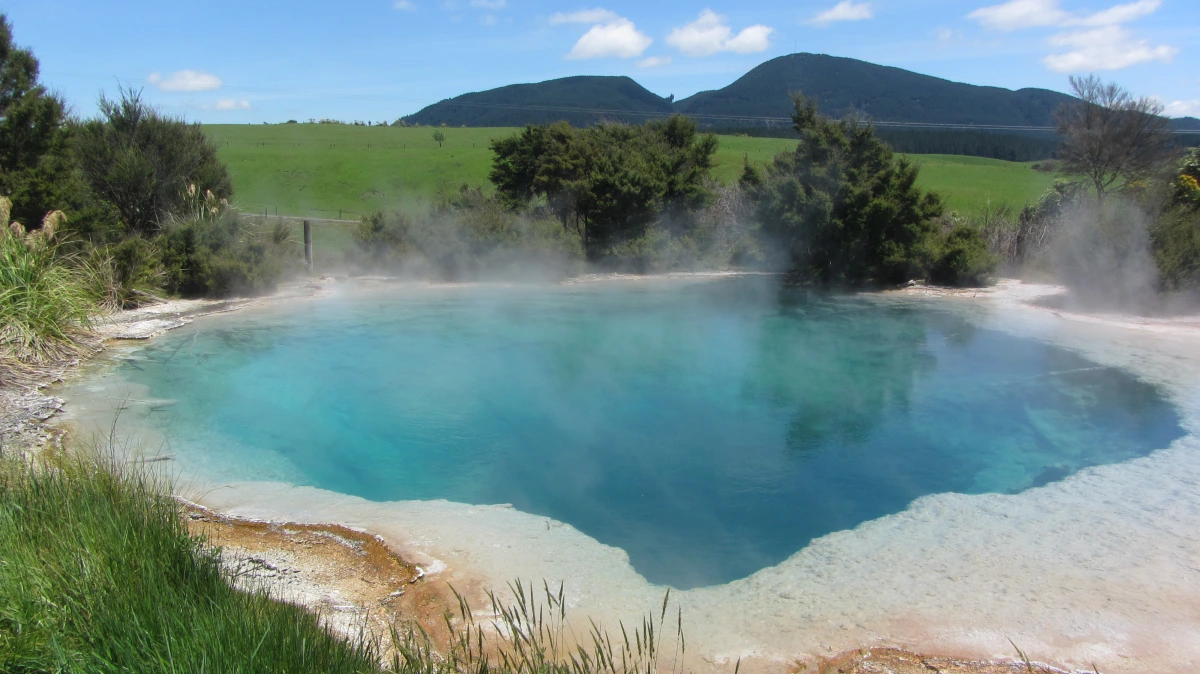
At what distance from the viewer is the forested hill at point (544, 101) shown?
141975mm

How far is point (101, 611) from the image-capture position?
3.03 m

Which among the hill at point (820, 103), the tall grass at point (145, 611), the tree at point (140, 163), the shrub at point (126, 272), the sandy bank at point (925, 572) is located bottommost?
the sandy bank at point (925, 572)

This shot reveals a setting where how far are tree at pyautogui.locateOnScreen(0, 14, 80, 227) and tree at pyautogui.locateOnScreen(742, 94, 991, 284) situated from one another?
13572 mm

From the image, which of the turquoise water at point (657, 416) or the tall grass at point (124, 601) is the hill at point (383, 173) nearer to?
the turquoise water at point (657, 416)

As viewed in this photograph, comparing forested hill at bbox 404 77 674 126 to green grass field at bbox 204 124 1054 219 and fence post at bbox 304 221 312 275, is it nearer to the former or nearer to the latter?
green grass field at bbox 204 124 1054 219

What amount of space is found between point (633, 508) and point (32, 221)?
42.1 feet

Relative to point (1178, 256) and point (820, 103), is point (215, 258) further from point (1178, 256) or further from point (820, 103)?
point (820, 103)

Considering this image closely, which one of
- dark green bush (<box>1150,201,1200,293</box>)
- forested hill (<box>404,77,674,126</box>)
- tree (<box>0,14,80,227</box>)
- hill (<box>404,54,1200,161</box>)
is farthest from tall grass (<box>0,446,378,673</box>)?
forested hill (<box>404,77,674,126</box>)

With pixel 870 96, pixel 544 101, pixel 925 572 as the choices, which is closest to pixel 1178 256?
pixel 925 572

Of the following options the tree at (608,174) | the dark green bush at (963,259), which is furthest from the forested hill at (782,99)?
the dark green bush at (963,259)

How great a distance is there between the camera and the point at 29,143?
13867mm

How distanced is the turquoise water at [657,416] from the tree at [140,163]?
5.08m

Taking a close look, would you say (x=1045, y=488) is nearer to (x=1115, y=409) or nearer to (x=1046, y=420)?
(x=1046, y=420)

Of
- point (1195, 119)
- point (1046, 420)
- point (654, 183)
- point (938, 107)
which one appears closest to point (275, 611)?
point (1046, 420)
